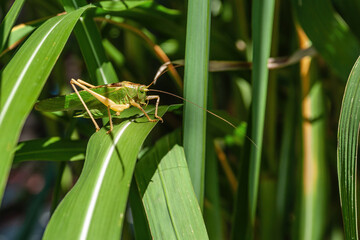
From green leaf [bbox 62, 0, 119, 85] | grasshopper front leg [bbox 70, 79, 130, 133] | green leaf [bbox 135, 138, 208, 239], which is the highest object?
green leaf [bbox 62, 0, 119, 85]

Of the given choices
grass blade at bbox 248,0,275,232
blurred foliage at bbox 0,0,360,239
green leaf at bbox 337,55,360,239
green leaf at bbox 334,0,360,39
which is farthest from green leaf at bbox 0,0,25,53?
green leaf at bbox 334,0,360,39

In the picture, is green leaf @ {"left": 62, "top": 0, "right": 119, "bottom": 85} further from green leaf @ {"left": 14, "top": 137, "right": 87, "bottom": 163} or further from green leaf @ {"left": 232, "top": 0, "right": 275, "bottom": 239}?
green leaf @ {"left": 232, "top": 0, "right": 275, "bottom": 239}

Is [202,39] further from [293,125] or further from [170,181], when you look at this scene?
[293,125]

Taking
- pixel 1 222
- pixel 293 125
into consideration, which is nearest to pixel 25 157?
pixel 293 125

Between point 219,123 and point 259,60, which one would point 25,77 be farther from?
point 219,123

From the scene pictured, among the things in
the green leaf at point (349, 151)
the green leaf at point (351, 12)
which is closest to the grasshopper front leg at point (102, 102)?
the green leaf at point (349, 151)
